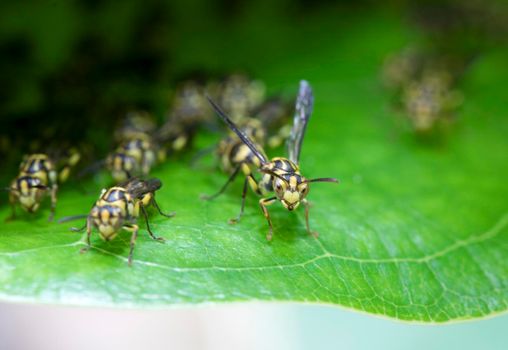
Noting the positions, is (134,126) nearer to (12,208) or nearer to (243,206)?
(12,208)

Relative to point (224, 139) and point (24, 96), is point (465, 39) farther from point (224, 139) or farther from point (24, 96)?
point (24, 96)

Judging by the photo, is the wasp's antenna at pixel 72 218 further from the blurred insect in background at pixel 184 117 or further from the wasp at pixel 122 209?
the blurred insect in background at pixel 184 117

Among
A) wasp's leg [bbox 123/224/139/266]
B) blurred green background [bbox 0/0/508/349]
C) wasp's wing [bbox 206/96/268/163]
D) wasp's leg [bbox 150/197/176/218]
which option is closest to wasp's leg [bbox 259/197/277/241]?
wasp's wing [bbox 206/96/268/163]

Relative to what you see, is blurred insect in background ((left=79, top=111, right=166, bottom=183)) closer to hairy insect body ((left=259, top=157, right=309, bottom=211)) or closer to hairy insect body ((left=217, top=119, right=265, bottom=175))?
hairy insect body ((left=217, top=119, right=265, bottom=175))

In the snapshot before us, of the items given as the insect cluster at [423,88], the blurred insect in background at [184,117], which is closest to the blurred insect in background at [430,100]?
the insect cluster at [423,88]

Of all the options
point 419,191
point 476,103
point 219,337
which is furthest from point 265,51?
point 219,337

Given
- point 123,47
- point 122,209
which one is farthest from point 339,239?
point 123,47
